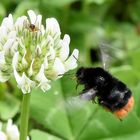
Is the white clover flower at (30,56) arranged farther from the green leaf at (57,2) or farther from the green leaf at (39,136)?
the green leaf at (57,2)

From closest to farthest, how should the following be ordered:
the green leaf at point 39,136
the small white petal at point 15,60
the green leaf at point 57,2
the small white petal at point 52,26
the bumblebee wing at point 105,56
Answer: the small white petal at point 15,60, the small white petal at point 52,26, the bumblebee wing at point 105,56, the green leaf at point 39,136, the green leaf at point 57,2

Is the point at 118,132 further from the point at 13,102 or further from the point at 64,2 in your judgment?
the point at 64,2

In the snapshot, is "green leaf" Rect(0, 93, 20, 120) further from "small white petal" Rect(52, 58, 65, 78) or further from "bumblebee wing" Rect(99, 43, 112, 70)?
"small white petal" Rect(52, 58, 65, 78)

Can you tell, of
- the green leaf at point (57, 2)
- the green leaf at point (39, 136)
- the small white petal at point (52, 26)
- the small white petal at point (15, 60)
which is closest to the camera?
the small white petal at point (15, 60)

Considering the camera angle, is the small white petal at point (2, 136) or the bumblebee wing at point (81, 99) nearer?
the bumblebee wing at point (81, 99)

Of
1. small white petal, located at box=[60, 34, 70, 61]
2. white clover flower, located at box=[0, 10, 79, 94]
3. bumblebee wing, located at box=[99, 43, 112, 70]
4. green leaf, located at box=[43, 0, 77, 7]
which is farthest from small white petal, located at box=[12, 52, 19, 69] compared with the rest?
green leaf, located at box=[43, 0, 77, 7]

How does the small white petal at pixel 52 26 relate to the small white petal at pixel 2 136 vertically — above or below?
above

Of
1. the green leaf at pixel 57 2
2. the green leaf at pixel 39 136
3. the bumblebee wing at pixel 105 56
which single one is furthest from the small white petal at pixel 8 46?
the green leaf at pixel 57 2
